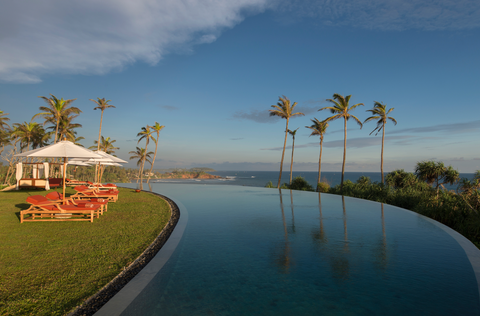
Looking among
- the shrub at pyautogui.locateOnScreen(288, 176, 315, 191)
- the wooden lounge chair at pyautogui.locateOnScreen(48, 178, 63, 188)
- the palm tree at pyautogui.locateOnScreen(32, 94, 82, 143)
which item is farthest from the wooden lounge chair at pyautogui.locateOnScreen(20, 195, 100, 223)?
the palm tree at pyautogui.locateOnScreen(32, 94, 82, 143)

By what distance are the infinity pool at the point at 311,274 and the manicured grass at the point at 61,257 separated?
1.91 feet

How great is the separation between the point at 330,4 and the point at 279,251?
11.7 metres

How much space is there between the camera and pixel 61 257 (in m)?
3.94

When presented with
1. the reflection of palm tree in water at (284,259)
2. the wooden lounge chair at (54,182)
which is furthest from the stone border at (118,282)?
the wooden lounge chair at (54,182)

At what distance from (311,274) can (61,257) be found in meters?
4.27

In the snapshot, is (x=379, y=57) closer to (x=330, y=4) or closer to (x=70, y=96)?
(x=330, y=4)

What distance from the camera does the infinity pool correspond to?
2.60 metres

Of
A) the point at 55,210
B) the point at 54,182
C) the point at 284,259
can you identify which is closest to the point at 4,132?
the point at 54,182

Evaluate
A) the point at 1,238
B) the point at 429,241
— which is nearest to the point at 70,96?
the point at 1,238

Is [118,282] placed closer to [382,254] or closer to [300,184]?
[382,254]

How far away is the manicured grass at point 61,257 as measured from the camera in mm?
2658

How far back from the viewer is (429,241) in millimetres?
5254

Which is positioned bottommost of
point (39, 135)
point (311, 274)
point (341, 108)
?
point (311, 274)

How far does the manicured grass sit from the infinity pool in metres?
0.58
